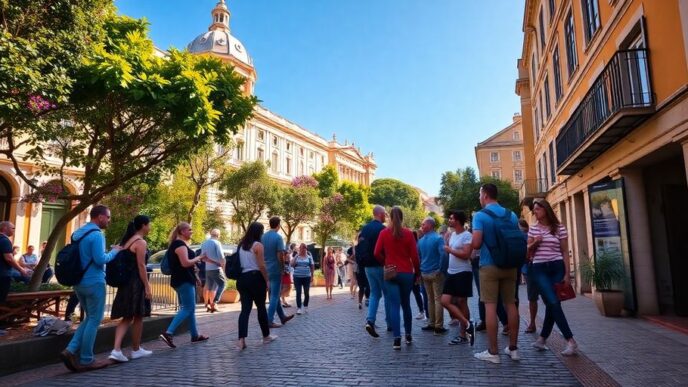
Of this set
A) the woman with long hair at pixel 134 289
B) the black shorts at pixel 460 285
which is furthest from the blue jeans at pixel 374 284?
the woman with long hair at pixel 134 289

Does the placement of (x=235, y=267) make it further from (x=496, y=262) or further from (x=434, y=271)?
(x=496, y=262)

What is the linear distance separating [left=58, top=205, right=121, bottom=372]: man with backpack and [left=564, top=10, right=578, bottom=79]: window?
571 inches

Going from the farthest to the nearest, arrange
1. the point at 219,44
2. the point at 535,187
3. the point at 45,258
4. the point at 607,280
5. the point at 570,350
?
1. the point at 219,44
2. the point at 535,187
3. the point at 607,280
4. the point at 45,258
5. the point at 570,350

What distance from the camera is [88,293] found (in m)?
5.27

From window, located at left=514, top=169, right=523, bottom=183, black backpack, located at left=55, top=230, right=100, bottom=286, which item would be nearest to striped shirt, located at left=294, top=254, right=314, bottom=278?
black backpack, located at left=55, top=230, right=100, bottom=286

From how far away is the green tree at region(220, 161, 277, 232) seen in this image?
28.5m

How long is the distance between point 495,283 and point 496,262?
299 millimetres

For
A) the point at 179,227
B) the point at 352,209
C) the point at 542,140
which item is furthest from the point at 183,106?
the point at 352,209

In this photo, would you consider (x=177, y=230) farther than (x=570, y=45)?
No

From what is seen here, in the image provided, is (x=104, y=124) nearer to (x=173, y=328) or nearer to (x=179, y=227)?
(x=179, y=227)

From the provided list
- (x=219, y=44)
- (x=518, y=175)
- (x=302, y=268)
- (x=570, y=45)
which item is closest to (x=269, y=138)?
(x=219, y=44)

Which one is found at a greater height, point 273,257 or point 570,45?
point 570,45

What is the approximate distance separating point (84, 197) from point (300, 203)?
24.8 metres

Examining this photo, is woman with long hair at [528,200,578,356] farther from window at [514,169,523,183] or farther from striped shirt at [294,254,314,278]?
window at [514,169,523,183]
